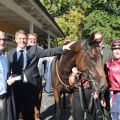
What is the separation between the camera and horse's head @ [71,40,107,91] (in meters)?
5.26

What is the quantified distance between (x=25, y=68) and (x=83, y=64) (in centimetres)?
104

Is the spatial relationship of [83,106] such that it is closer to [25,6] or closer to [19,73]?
[19,73]

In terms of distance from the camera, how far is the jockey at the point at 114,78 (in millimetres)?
5535

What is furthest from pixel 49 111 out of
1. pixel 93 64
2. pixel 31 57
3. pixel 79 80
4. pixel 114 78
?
pixel 93 64

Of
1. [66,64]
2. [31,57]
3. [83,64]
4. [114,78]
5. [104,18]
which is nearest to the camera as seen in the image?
[114,78]

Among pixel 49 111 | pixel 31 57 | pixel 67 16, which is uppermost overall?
pixel 67 16

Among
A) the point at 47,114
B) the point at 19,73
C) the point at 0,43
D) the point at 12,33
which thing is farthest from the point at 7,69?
the point at 12,33

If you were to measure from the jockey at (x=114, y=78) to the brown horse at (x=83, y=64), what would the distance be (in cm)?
30

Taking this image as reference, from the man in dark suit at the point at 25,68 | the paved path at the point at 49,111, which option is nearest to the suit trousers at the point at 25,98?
the man in dark suit at the point at 25,68

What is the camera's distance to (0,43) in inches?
203

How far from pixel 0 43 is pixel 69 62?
66.9 inches

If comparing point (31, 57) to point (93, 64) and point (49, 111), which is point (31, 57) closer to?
point (93, 64)

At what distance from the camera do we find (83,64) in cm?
564

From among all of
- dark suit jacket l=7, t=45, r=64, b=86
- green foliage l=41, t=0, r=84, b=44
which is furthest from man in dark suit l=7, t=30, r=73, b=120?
green foliage l=41, t=0, r=84, b=44
